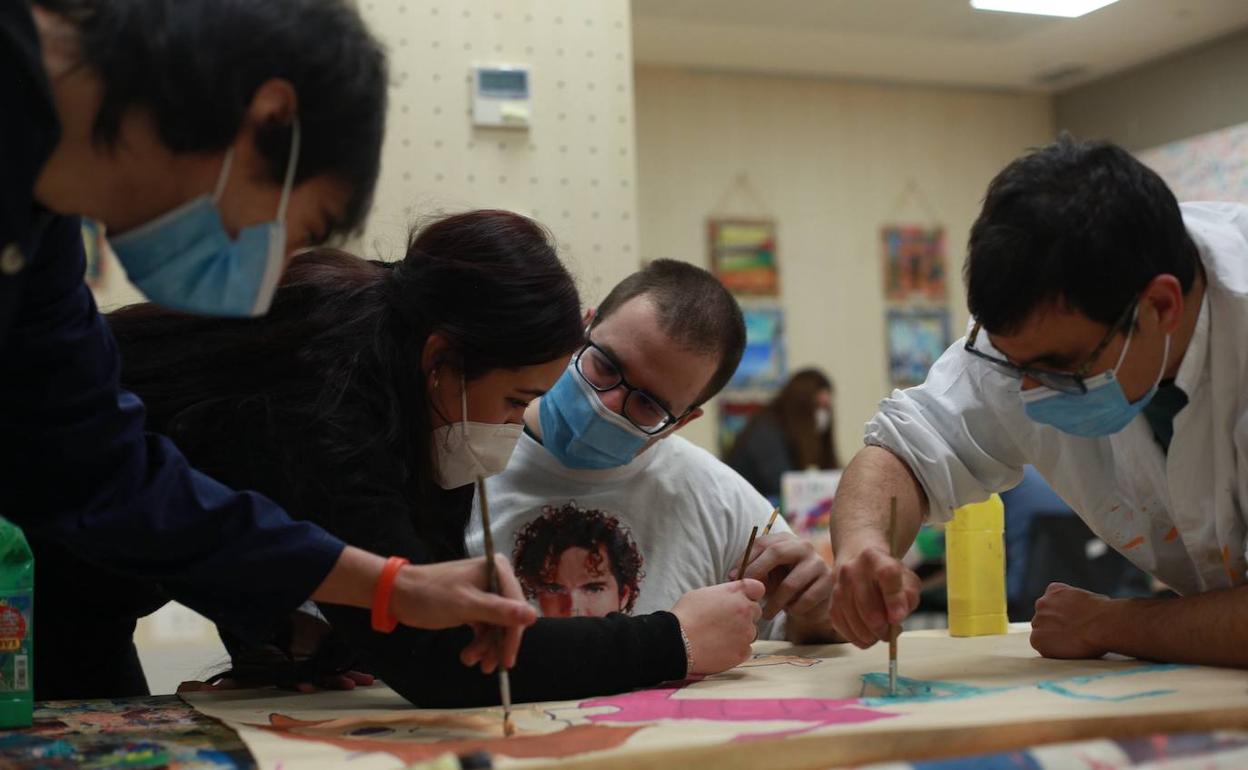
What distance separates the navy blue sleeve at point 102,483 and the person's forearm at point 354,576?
10 mm

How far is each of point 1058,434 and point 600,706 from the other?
86cm

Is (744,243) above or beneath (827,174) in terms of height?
beneath

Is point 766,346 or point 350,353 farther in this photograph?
point 766,346

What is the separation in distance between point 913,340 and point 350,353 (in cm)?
554

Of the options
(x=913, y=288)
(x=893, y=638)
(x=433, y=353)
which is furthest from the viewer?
(x=913, y=288)

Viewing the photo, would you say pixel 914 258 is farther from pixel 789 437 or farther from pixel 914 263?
pixel 789 437

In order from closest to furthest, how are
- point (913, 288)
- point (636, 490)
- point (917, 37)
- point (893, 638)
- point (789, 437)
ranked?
point (893, 638) < point (636, 490) < point (789, 437) < point (917, 37) < point (913, 288)

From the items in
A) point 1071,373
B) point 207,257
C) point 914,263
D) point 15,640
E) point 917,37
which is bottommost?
point 15,640

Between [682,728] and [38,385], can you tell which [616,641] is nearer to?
[682,728]

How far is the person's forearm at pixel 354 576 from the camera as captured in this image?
127cm

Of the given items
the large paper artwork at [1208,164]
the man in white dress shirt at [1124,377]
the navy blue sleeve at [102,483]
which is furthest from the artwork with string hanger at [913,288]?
the navy blue sleeve at [102,483]

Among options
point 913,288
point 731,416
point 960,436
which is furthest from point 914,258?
point 960,436

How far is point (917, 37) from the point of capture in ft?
19.3

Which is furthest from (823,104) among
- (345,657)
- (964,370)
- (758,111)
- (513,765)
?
(513,765)
